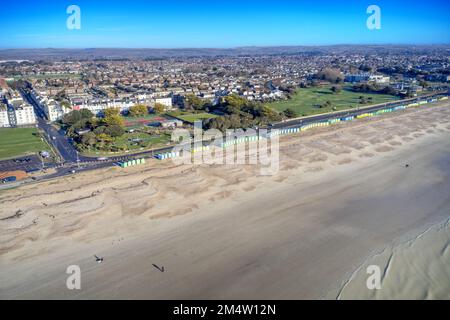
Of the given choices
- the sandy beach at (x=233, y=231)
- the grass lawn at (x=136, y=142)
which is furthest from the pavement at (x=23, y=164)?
the sandy beach at (x=233, y=231)

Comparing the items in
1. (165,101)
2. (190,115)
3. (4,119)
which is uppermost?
(165,101)

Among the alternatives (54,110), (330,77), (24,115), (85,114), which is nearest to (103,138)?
(85,114)

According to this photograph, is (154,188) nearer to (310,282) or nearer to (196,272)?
(196,272)

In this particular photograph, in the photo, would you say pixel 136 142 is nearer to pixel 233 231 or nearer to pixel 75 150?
pixel 75 150

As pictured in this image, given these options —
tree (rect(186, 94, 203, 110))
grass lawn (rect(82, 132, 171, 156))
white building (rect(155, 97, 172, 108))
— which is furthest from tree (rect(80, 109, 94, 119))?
tree (rect(186, 94, 203, 110))

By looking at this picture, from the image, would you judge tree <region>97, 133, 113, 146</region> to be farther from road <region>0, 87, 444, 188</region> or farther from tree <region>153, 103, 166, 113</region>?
tree <region>153, 103, 166, 113</region>

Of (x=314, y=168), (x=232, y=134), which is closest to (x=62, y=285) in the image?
(x=314, y=168)

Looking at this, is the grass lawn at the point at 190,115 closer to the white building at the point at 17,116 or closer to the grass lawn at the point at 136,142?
the grass lawn at the point at 136,142
